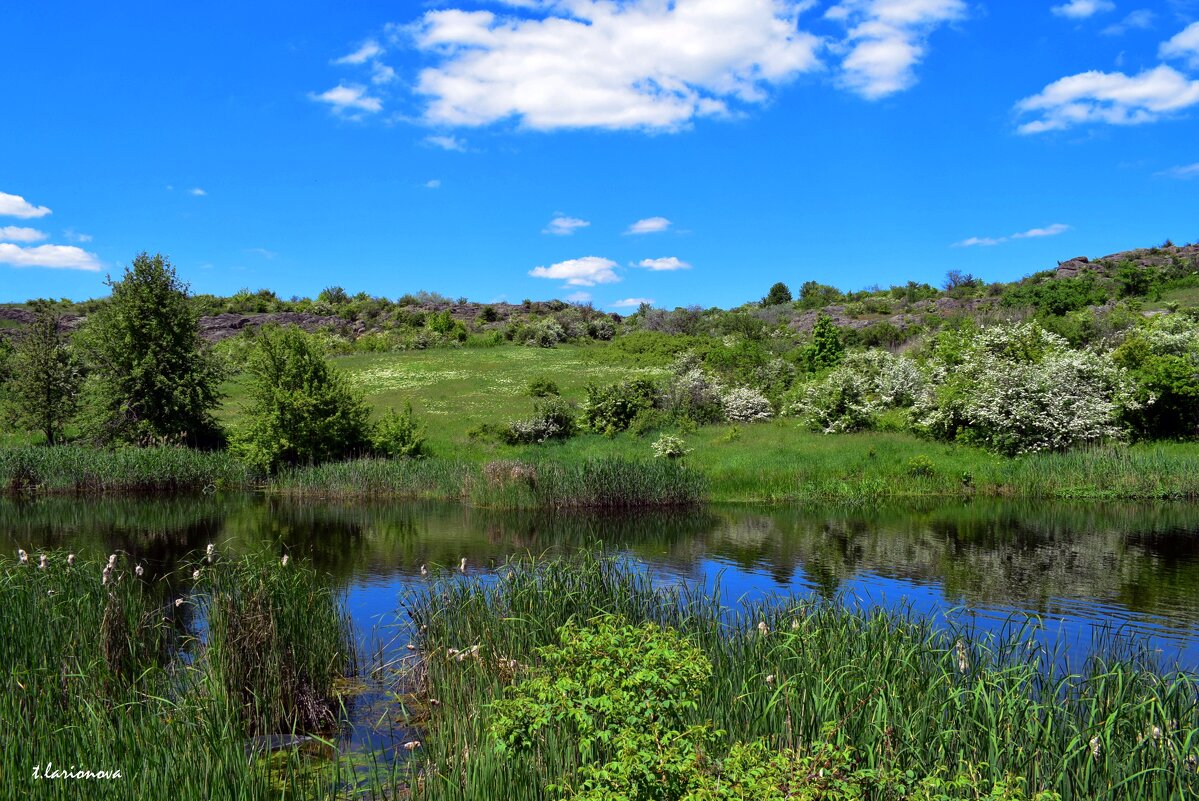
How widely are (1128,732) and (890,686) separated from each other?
2012mm

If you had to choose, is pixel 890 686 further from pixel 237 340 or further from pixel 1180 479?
pixel 237 340

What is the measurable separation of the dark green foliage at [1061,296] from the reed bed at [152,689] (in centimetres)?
6198

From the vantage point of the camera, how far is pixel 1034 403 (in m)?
32.8

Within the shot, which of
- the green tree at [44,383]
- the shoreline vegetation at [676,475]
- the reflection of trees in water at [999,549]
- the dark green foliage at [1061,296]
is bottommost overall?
the reflection of trees in water at [999,549]

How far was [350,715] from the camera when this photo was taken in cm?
1005

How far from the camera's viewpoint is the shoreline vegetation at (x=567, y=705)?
5.41 meters

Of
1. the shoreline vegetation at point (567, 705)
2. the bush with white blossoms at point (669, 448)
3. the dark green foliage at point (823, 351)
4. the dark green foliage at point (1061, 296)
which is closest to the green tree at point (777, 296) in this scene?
the dark green foliage at point (1061, 296)

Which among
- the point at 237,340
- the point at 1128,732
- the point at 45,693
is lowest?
the point at 1128,732

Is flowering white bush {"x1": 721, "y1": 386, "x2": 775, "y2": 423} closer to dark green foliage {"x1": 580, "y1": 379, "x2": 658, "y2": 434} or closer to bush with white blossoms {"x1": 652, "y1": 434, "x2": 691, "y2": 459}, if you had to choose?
dark green foliage {"x1": 580, "y1": 379, "x2": 658, "y2": 434}

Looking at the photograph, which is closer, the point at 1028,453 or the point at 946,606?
the point at 946,606

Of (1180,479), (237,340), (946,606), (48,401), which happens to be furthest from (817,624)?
(237,340)

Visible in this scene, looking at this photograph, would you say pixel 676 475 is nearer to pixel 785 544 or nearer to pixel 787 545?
pixel 785 544

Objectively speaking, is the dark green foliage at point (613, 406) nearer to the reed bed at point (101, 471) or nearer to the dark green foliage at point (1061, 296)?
the reed bed at point (101, 471)

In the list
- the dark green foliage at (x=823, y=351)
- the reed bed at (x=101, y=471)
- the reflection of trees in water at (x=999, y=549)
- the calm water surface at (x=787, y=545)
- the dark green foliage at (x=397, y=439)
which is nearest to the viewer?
the calm water surface at (x=787, y=545)
